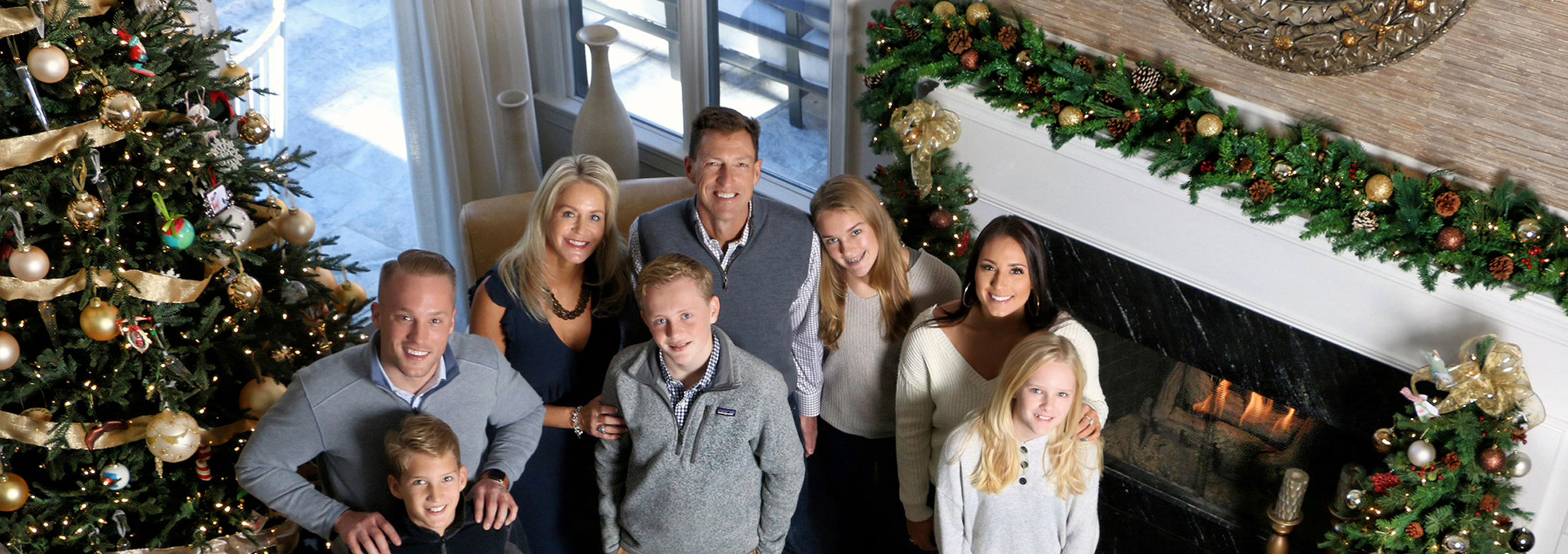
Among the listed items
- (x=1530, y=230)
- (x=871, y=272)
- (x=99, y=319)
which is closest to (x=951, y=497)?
(x=871, y=272)

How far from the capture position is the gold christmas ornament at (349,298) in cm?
321

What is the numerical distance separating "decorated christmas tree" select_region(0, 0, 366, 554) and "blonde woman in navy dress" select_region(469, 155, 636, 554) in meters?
0.59

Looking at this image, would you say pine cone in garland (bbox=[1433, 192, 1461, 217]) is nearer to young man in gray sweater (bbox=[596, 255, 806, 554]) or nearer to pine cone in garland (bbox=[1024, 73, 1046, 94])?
pine cone in garland (bbox=[1024, 73, 1046, 94])

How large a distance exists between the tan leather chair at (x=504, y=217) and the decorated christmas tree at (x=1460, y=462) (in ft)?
6.71

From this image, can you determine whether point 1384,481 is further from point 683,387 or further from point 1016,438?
point 683,387

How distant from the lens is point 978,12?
3.22 m

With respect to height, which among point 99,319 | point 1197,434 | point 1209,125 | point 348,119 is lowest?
point 348,119

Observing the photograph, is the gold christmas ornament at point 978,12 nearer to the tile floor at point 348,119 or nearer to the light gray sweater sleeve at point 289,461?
the light gray sweater sleeve at point 289,461

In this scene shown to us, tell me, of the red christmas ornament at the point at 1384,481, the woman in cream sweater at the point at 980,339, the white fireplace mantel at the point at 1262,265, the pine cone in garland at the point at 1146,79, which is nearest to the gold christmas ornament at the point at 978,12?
the white fireplace mantel at the point at 1262,265

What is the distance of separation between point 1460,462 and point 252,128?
2.78m

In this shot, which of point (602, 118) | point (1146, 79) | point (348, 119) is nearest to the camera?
point (1146, 79)

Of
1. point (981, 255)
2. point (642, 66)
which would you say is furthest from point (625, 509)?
point (642, 66)

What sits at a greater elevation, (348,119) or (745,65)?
(745,65)

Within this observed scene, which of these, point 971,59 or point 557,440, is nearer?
point 557,440
